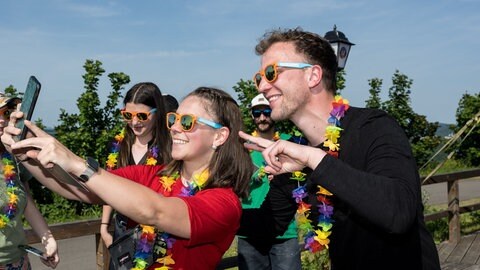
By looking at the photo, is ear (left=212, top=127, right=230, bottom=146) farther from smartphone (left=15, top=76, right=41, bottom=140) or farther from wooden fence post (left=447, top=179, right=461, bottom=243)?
wooden fence post (left=447, top=179, right=461, bottom=243)

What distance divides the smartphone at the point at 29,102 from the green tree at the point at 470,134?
1878 centimetres

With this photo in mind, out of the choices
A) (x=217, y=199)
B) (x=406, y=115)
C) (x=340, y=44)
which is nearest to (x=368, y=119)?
(x=217, y=199)

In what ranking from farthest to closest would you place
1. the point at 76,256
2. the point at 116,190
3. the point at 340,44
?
the point at 76,256
the point at 340,44
the point at 116,190

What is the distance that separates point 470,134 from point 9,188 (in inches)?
727

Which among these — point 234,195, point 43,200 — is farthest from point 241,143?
point 43,200

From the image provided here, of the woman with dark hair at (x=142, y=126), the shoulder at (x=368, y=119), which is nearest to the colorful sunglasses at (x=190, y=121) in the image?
the shoulder at (x=368, y=119)

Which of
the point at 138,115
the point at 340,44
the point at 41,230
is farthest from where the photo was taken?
the point at 340,44

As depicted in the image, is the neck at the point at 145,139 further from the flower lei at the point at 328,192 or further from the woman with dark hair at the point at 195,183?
the flower lei at the point at 328,192

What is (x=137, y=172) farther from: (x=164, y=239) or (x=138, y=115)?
(x=138, y=115)

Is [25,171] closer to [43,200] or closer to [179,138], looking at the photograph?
[179,138]

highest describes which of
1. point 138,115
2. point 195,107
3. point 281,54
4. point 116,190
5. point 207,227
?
point 281,54

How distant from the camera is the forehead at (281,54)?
2.50 m

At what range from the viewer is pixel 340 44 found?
Result: 21.8ft

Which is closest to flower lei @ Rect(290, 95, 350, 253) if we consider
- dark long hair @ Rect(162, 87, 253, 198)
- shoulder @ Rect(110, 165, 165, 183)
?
dark long hair @ Rect(162, 87, 253, 198)
